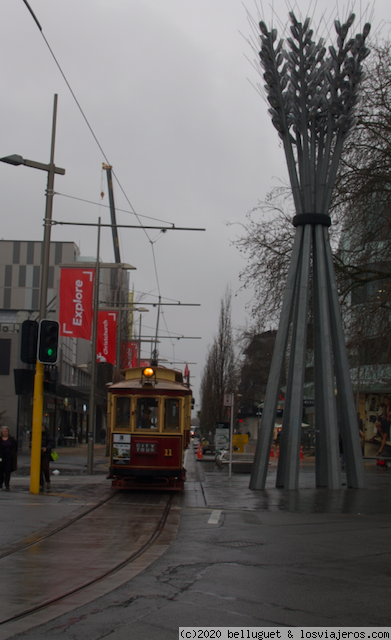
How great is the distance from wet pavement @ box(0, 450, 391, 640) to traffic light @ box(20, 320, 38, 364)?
124 inches

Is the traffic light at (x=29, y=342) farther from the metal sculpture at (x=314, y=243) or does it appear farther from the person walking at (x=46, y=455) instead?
the metal sculpture at (x=314, y=243)

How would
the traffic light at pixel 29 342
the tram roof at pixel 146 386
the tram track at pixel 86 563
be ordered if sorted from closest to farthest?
the tram track at pixel 86 563 < the traffic light at pixel 29 342 < the tram roof at pixel 146 386

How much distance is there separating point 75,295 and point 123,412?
8.08 m

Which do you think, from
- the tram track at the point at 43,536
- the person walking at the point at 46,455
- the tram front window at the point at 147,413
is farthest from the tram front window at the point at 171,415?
the tram track at the point at 43,536

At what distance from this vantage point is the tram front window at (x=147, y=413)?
59.2 ft

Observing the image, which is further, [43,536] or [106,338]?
[106,338]

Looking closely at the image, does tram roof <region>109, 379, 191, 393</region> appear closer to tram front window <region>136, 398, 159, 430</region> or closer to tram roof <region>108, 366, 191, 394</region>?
tram roof <region>108, 366, 191, 394</region>

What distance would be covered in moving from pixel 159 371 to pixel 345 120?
8521 millimetres

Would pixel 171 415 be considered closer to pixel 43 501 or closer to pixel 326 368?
pixel 43 501

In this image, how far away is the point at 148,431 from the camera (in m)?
17.9

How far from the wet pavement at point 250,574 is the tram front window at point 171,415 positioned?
2.79 meters

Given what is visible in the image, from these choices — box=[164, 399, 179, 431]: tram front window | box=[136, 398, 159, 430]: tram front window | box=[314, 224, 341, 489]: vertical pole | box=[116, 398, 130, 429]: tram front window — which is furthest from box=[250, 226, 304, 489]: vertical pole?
box=[116, 398, 130, 429]: tram front window

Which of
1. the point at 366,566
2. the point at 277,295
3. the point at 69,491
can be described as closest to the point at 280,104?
the point at 277,295

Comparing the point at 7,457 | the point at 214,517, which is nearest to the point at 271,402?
the point at 214,517
